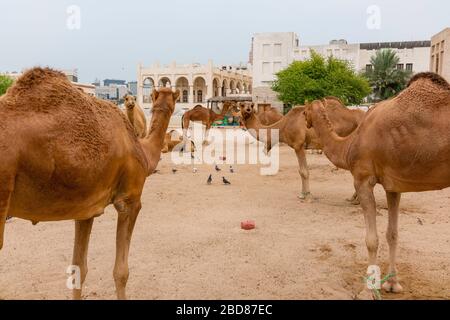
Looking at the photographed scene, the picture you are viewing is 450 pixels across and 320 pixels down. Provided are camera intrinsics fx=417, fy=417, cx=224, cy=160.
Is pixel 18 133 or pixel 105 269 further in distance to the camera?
pixel 105 269

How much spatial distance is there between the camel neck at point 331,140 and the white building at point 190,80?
5660 cm

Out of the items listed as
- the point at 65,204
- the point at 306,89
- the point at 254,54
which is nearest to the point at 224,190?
the point at 65,204

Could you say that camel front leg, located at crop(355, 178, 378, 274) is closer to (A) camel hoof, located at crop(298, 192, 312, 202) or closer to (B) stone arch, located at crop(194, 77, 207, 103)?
(A) camel hoof, located at crop(298, 192, 312, 202)

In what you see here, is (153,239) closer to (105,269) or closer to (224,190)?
(105,269)

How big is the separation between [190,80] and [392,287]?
206ft

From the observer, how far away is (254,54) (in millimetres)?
57375

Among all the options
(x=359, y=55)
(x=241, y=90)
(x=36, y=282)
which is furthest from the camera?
(x=241, y=90)

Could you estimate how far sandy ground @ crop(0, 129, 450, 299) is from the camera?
5207 millimetres

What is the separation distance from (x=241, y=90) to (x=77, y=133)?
74898 millimetres

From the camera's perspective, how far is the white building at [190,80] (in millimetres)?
64938

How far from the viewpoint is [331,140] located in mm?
5906

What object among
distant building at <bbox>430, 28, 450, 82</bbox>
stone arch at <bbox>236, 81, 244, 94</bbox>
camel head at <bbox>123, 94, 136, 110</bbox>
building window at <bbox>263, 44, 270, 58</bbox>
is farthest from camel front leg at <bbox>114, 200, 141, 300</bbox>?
stone arch at <bbox>236, 81, 244, 94</bbox>

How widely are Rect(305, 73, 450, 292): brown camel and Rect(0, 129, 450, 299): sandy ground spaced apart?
106cm

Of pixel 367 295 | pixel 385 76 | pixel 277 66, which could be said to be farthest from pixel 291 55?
pixel 367 295
